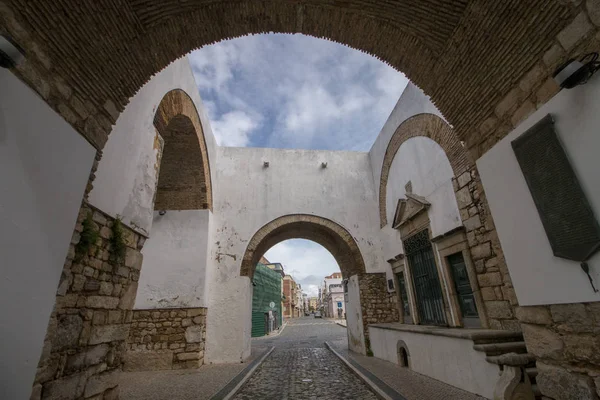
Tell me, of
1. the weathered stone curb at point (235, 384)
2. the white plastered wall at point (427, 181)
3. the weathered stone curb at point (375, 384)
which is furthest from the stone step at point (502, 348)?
the weathered stone curb at point (235, 384)

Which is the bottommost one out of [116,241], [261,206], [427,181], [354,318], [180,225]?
[354,318]

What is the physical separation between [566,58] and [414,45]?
4.34ft

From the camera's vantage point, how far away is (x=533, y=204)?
2.18 metres

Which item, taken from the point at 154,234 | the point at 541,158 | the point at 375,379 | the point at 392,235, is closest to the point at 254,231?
the point at 154,234

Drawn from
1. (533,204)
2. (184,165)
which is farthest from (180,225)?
(533,204)

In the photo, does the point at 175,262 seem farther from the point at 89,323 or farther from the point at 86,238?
the point at 86,238

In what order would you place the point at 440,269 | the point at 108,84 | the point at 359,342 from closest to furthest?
→ the point at 108,84 < the point at 440,269 < the point at 359,342

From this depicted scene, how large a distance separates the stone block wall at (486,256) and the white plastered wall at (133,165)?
4459 mm

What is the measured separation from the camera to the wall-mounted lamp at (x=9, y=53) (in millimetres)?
1607

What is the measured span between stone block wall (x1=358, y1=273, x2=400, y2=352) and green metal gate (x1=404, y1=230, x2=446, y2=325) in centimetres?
140

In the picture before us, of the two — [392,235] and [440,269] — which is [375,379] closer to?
[440,269]

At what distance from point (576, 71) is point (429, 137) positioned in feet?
14.0

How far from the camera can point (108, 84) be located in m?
2.54

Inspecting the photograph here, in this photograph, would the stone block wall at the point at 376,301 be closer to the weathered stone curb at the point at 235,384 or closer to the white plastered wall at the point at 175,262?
the weathered stone curb at the point at 235,384
